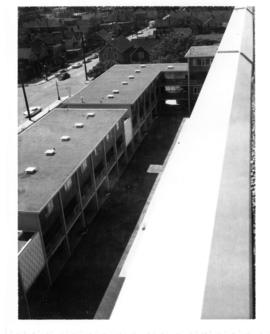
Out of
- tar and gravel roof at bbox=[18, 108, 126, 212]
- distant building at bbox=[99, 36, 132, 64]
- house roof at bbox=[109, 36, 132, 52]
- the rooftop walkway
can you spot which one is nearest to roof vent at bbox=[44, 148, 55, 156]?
tar and gravel roof at bbox=[18, 108, 126, 212]

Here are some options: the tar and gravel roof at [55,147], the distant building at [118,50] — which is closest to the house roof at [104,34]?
the distant building at [118,50]

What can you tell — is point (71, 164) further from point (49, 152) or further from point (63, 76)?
point (63, 76)

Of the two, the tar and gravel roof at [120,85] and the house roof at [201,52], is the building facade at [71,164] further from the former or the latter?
the house roof at [201,52]

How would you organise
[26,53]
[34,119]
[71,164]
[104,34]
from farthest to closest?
1. [104,34]
2. [26,53]
3. [34,119]
4. [71,164]

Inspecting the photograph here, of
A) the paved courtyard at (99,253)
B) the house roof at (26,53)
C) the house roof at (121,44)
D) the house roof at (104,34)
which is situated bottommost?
the paved courtyard at (99,253)

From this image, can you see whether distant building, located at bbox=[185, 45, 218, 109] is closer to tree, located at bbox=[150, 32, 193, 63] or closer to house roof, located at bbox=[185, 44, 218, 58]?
house roof, located at bbox=[185, 44, 218, 58]

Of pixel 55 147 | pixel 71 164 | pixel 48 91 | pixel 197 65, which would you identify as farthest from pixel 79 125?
pixel 48 91

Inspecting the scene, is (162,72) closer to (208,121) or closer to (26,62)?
(208,121)
